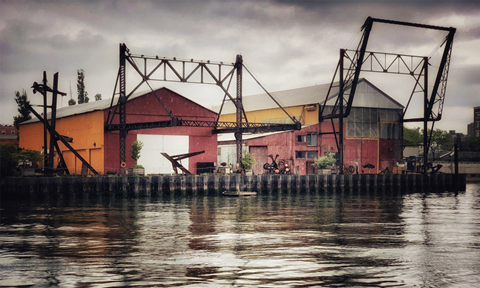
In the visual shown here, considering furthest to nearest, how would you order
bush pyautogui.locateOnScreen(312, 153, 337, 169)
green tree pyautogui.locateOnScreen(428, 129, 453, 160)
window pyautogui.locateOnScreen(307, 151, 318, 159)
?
1. green tree pyautogui.locateOnScreen(428, 129, 453, 160)
2. window pyautogui.locateOnScreen(307, 151, 318, 159)
3. bush pyautogui.locateOnScreen(312, 153, 337, 169)

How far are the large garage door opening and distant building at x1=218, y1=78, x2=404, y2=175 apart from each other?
32.4ft

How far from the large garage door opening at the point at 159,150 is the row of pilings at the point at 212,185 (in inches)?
247

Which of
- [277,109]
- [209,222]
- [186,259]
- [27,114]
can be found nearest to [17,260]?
[186,259]

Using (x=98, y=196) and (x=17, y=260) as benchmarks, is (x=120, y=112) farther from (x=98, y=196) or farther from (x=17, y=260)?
(x=17, y=260)

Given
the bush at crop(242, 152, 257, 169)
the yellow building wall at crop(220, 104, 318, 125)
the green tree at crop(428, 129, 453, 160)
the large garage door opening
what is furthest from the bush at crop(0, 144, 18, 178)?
the green tree at crop(428, 129, 453, 160)

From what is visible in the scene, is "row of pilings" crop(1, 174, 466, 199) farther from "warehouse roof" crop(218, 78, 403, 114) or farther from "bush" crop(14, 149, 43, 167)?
"warehouse roof" crop(218, 78, 403, 114)

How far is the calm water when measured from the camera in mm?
14258

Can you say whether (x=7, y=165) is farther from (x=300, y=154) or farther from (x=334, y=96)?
(x=334, y=96)

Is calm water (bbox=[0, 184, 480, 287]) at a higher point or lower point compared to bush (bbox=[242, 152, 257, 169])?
lower

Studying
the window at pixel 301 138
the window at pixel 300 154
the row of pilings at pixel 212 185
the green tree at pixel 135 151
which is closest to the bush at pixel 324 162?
the window at pixel 300 154

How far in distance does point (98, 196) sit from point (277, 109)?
105 feet

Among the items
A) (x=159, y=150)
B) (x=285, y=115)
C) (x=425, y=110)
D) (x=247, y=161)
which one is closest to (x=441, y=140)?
(x=285, y=115)

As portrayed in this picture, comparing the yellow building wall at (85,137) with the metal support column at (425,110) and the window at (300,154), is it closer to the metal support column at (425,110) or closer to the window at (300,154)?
the window at (300,154)

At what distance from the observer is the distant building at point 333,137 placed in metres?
60.4
